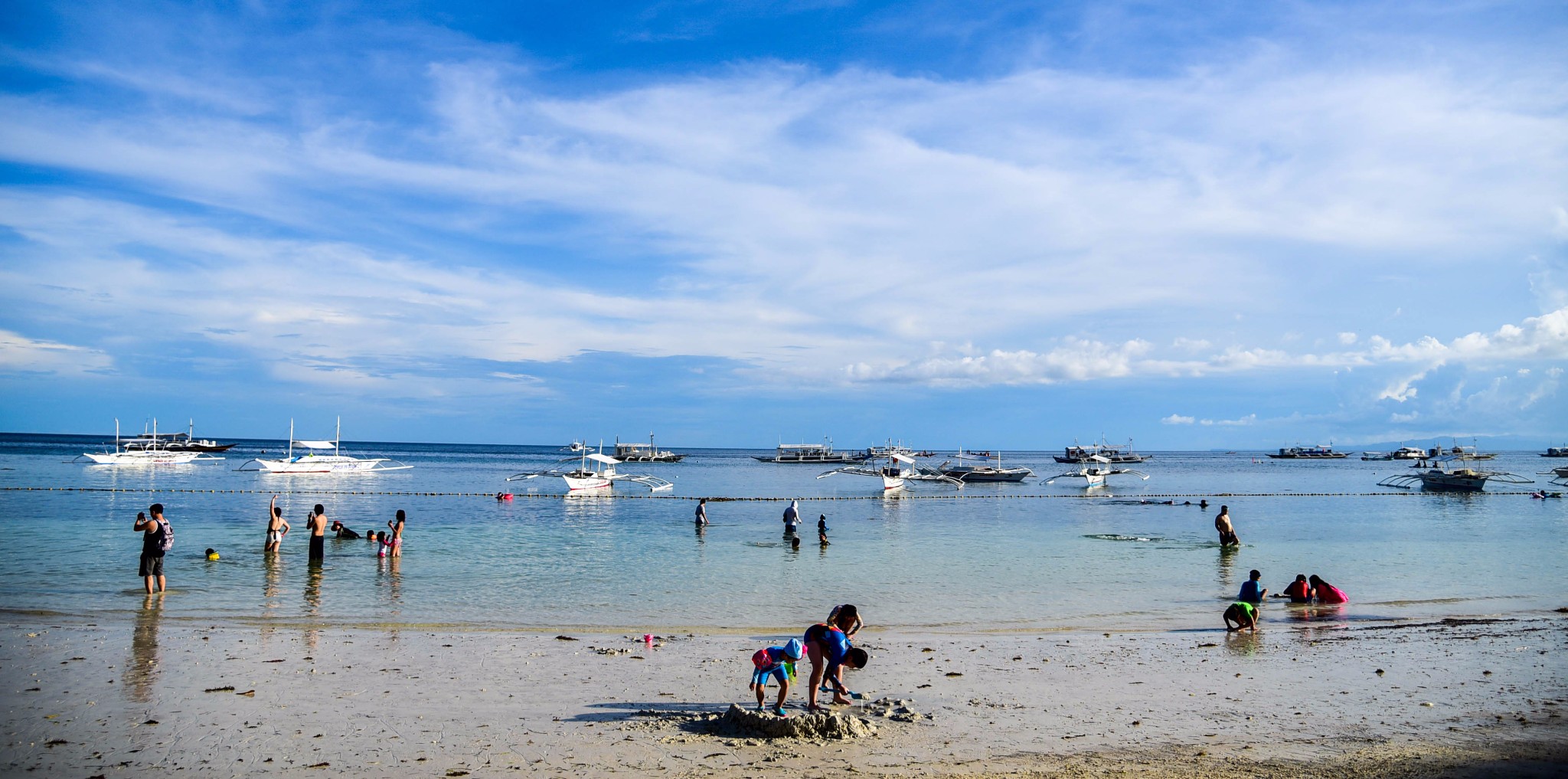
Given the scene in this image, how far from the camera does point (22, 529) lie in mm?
30812

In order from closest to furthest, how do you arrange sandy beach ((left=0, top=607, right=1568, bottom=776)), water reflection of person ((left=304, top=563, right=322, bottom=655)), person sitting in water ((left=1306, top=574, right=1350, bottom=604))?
sandy beach ((left=0, top=607, right=1568, bottom=776)) < water reflection of person ((left=304, top=563, right=322, bottom=655)) < person sitting in water ((left=1306, top=574, right=1350, bottom=604))

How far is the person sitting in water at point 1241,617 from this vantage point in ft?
53.6

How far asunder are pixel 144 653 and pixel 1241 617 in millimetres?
17849

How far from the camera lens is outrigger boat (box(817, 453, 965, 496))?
66.4m

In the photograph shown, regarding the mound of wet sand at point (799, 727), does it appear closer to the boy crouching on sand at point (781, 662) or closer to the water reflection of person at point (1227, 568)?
the boy crouching on sand at point (781, 662)

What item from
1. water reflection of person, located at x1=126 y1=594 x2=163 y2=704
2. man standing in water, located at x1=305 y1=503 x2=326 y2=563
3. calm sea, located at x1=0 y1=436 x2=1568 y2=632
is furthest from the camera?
man standing in water, located at x1=305 y1=503 x2=326 y2=563

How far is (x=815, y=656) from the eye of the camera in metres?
9.90

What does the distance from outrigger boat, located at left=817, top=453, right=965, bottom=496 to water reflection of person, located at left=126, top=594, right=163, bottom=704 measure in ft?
164

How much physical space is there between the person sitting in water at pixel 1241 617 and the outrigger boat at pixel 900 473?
47.9 meters

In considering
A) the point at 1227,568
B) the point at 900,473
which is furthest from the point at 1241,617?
the point at 900,473

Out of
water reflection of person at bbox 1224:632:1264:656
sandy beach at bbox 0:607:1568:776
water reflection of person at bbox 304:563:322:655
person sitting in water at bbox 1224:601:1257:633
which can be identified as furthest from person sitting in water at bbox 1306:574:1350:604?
water reflection of person at bbox 304:563:322:655

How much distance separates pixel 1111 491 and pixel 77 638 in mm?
69463

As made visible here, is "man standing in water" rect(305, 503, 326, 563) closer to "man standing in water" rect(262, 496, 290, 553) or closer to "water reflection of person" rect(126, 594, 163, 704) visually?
"man standing in water" rect(262, 496, 290, 553)

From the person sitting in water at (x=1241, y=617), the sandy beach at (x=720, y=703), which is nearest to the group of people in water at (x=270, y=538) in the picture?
A: the sandy beach at (x=720, y=703)
